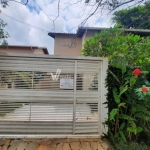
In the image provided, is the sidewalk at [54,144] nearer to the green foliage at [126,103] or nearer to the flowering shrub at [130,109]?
the green foliage at [126,103]

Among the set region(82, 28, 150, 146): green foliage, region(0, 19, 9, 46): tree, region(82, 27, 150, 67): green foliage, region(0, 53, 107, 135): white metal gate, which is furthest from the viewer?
region(82, 27, 150, 67): green foliage

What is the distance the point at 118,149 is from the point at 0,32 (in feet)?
16.8

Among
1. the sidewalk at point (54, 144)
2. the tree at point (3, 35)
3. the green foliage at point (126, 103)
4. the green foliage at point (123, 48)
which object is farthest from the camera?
the green foliage at point (123, 48)

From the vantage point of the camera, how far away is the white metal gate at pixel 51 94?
3754 millimetres

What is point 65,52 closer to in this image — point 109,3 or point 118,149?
point 109,3

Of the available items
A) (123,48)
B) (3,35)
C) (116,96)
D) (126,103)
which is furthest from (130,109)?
(3,35)

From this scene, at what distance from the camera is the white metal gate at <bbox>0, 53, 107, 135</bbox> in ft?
12.3

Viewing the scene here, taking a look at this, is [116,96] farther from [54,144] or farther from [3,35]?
[3,35]

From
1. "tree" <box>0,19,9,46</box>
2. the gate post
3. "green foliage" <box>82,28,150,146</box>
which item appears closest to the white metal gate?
the gate post

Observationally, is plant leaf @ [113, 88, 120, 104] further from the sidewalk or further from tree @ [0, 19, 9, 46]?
tree @ [0, 19, 9, 46]

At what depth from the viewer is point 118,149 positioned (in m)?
3.19

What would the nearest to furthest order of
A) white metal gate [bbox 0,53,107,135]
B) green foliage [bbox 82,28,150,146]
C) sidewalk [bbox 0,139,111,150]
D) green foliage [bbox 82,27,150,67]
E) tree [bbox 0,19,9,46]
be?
sidewalk [bbox 0,139,111,150]
green foliage [bbox 82,28,150,146]
white metal gate [bbox 0,53,107,135]
tree [bbox 0,19,9,46]
green foliage [bbox 82,27,150,67]

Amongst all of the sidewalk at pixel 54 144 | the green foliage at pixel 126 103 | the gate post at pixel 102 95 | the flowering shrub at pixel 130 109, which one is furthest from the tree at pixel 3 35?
the flowering shrub at pixel 130 109

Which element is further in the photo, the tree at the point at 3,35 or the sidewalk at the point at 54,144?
the tree at the point at 3,35
